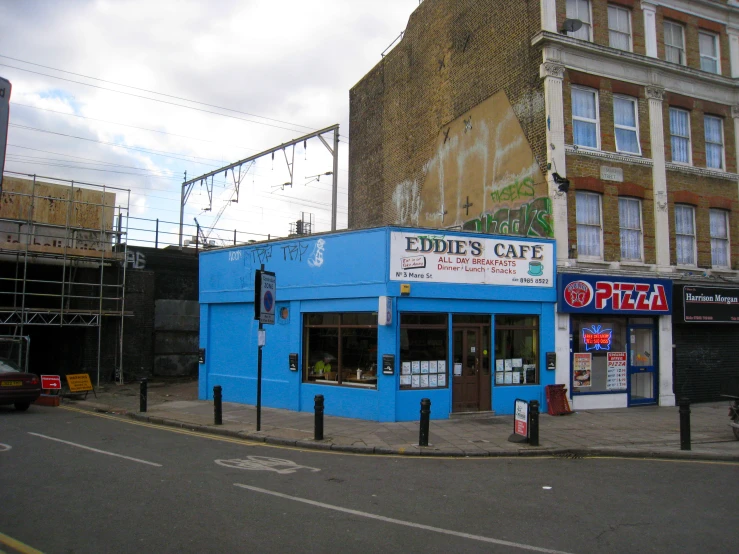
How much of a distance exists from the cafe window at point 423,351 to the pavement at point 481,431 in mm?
1088

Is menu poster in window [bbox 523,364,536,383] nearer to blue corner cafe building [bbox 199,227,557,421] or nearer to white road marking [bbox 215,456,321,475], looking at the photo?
blue corner cafe building [bbox 199,227,557,421]

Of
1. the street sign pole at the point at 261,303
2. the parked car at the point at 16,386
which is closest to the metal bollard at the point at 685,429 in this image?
the street sign pole at the point at 261,303

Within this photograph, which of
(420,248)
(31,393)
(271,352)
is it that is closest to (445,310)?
(420,248)

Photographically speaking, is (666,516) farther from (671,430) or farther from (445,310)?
(445,310)

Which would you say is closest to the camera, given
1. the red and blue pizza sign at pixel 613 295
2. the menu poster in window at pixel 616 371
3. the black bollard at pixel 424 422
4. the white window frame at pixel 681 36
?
the black bollard at pixel 424 422

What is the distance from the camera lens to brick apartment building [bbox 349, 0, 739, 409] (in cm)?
1759

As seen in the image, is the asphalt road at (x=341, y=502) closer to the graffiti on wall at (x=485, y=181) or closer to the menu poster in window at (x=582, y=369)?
the menu poster in window at (x=582, y=369)

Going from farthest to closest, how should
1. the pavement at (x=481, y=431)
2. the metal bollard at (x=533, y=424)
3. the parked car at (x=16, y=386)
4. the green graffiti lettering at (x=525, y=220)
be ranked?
the green graffiti lettering at (x=525, y=220), the parked car at (x=16, y=386), the metal bollard at (x=533, y=424), the pavement at (x=481, y=431)

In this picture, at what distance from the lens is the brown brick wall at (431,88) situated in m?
18.6

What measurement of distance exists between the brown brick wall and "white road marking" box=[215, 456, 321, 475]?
1171 centimetres

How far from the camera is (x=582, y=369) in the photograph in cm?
1742

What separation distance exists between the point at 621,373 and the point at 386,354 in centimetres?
784

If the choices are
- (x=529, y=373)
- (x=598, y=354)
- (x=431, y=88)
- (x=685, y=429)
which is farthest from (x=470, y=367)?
(x=431, y=88)

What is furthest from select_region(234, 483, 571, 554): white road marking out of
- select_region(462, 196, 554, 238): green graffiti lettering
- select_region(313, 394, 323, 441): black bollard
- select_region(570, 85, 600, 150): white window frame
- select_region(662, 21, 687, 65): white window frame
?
select_region(662, 21, 687, 65): white window frame
